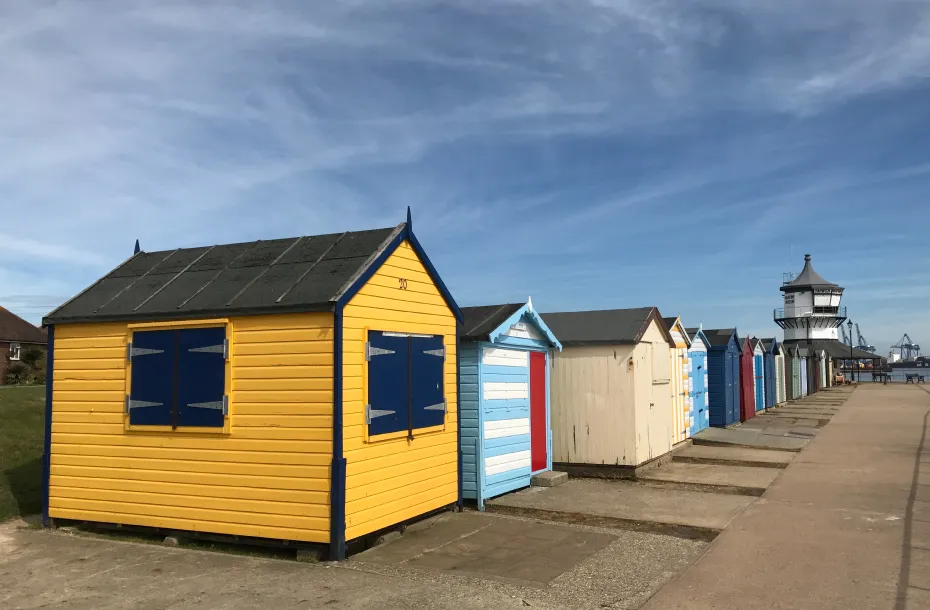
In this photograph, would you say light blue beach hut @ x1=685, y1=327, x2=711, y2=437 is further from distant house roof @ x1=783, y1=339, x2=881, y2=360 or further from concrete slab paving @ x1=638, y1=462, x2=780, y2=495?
distant house roof @ x1=783, y1=339, x2=881, y2=360

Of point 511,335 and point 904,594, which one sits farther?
point 511,335

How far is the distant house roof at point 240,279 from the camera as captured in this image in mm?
8258

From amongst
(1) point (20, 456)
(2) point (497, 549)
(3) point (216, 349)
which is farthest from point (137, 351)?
(1) point (20, 456)

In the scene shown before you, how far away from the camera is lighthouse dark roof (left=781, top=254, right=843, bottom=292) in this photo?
77688 mm

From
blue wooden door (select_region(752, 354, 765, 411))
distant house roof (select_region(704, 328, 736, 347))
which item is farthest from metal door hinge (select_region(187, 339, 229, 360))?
blue wooden door (select_region(752, 354, 765, 411))

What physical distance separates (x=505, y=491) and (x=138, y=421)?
5565mm

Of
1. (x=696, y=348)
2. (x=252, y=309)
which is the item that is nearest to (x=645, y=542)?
(x=252, y=309)

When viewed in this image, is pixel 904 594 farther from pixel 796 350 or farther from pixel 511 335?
pixel 796 350

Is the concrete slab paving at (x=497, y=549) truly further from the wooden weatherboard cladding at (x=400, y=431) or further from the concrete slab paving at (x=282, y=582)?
the wooden weatherboard cladding at (x=400, y=431)

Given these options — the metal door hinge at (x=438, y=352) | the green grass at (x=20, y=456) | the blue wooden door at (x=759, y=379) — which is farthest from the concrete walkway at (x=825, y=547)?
the blue wooden door at (x=759, y=379)

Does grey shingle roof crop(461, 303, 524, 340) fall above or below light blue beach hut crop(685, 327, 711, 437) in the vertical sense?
above

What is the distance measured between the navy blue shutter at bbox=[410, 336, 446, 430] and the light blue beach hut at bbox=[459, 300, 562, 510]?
0.87 metres

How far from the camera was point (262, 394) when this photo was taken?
815 centimetres

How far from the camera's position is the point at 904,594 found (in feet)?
21.5
